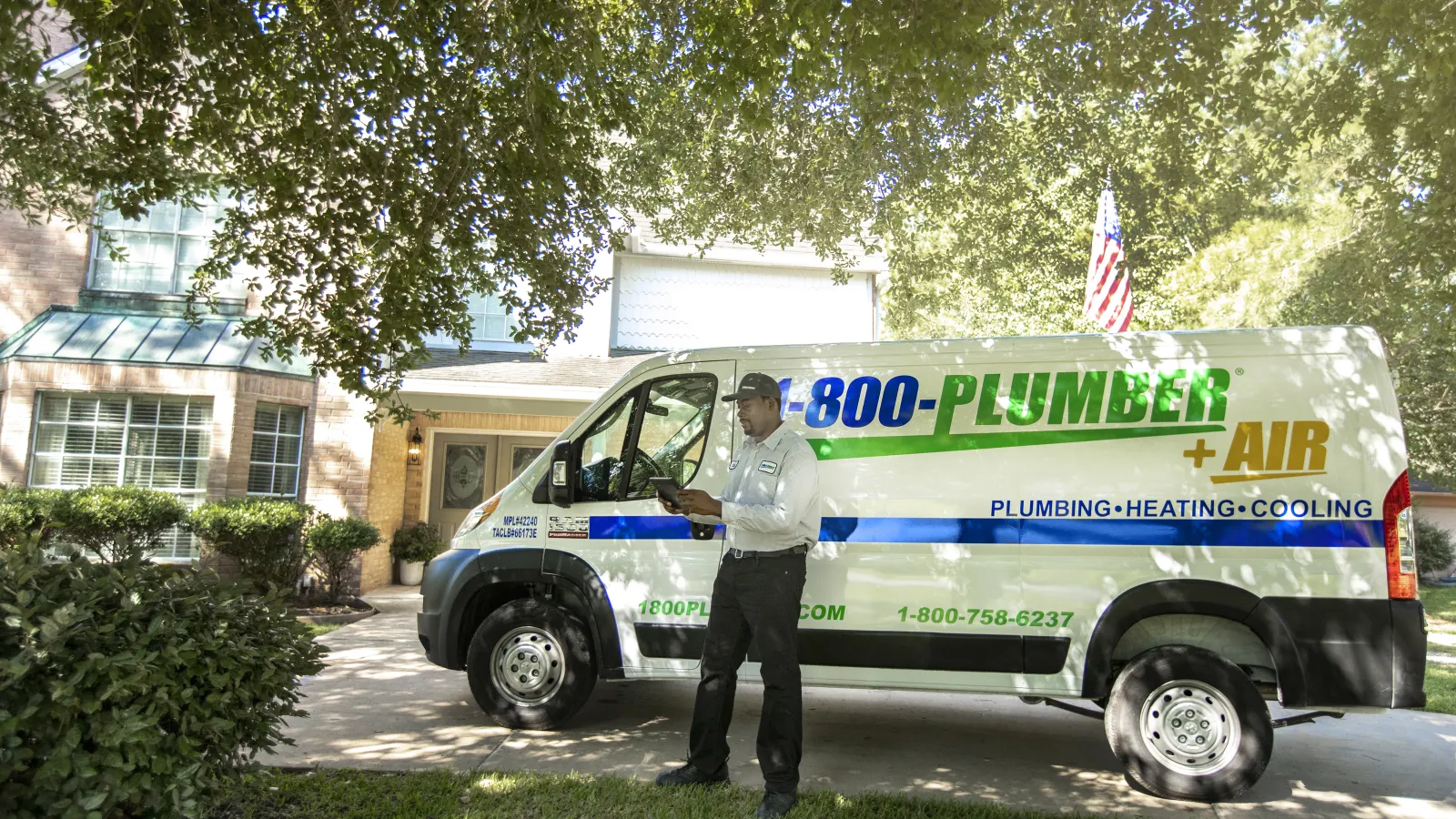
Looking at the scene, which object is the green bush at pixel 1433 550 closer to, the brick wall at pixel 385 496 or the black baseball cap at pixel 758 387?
the brick wall at pixel 385 496

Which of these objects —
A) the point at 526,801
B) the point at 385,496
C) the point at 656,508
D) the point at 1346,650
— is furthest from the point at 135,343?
the point at 1346,650

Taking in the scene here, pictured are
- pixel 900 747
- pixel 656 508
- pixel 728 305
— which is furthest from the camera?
pixel 728 305

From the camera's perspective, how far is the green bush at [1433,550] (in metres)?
23.2

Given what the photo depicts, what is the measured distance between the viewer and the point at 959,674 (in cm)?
520

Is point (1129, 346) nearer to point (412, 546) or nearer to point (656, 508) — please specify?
point (656, 508)

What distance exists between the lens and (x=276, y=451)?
492 inches

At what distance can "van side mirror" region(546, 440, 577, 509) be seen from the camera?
5738 mm

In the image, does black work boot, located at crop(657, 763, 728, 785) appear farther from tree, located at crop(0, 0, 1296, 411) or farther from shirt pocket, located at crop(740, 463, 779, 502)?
tree, located at crop(0, 0, 1296, 411)

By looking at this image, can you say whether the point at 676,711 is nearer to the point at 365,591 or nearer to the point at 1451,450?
the point at 365,591

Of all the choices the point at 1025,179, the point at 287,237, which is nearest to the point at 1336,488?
the point at 287,237

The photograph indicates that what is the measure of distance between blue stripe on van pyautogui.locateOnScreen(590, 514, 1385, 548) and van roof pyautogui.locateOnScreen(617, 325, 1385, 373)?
92 cm

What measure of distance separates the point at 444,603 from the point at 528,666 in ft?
2.21

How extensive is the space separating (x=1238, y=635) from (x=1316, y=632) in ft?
1.26

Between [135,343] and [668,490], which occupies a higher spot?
[135,343]
